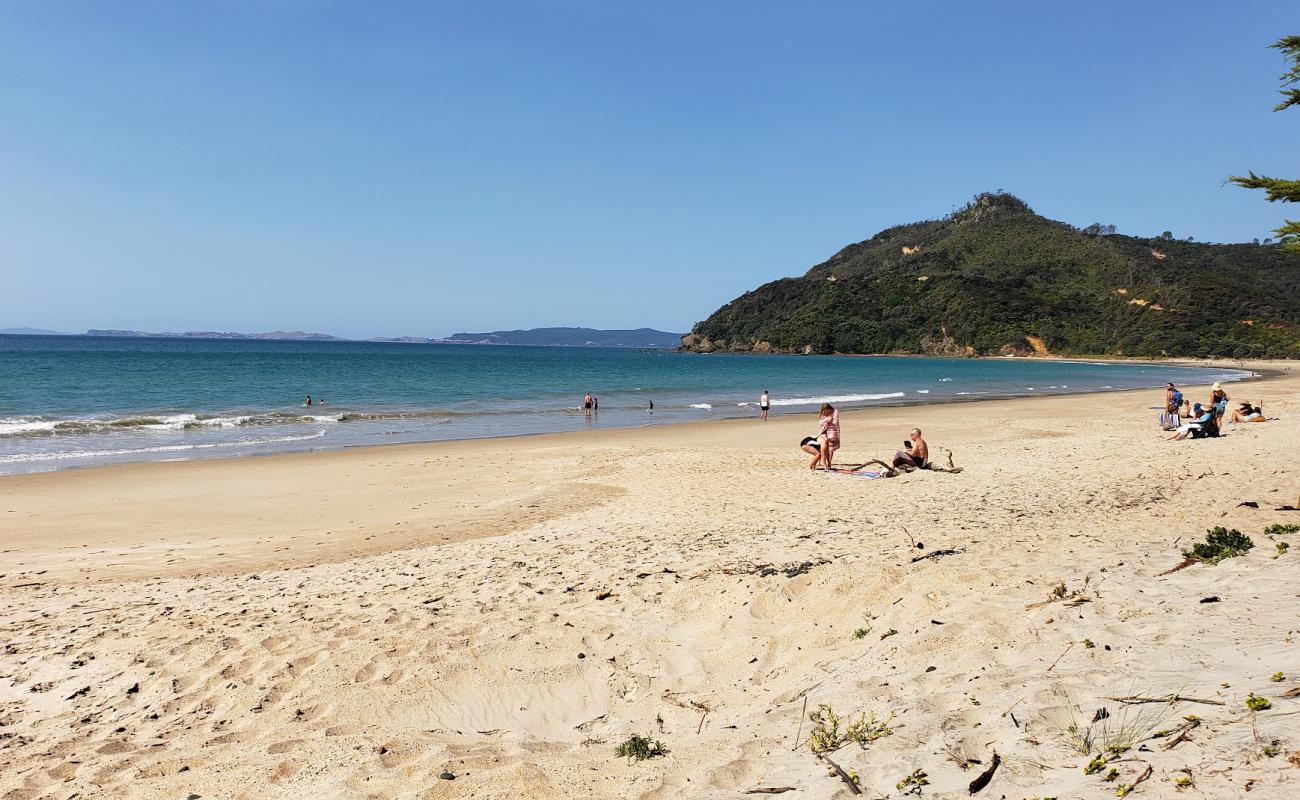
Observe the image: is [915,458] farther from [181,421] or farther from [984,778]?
[181,421]

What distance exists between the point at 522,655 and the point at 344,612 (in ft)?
6.45

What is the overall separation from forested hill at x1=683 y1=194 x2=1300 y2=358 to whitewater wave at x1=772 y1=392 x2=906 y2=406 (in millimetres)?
77210

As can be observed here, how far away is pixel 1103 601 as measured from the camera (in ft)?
17.3

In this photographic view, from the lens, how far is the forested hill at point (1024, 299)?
105062mm

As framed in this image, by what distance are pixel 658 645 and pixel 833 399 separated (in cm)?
3837

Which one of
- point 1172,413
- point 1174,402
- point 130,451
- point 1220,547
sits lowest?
point 130,451

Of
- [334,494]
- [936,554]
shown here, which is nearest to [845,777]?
[936,554]

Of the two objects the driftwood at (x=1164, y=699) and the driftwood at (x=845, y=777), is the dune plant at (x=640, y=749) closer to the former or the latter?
the driftwood at (x=845, y=777)

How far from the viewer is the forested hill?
105 meters

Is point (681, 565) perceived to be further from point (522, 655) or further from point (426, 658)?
point (426, 658)

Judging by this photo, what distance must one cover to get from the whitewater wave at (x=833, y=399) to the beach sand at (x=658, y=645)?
28.0m

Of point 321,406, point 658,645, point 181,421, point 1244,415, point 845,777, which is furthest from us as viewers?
point 321,406

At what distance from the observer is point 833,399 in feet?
140

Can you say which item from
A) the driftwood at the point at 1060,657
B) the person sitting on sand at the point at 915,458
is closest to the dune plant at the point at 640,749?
the driftwood at the point at 1060,657
